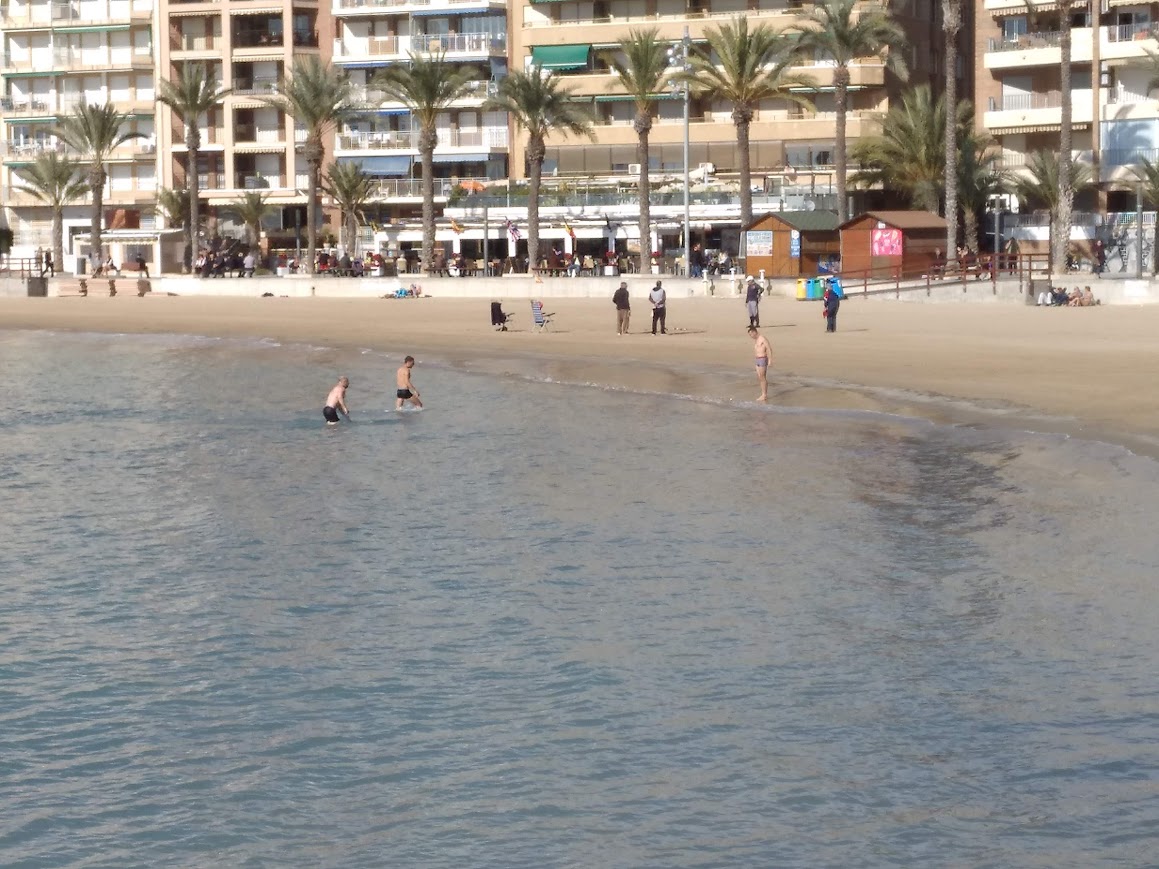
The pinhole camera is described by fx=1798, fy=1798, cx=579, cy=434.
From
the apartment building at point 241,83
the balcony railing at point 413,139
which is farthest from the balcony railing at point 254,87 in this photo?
the balcony railing at point 413,139

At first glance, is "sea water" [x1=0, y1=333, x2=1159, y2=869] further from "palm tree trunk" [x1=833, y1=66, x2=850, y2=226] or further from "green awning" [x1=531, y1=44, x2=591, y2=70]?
"green awning" [x1=531, y1=44, x2=591, y2=70]

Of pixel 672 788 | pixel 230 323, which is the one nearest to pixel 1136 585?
pixel 672 788

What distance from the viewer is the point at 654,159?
7819 cm

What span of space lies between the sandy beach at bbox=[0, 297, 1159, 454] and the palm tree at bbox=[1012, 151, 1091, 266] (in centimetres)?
1557

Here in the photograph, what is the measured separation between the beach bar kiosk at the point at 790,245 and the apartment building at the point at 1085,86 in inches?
506

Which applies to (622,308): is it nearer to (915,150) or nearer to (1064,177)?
(1064,177)

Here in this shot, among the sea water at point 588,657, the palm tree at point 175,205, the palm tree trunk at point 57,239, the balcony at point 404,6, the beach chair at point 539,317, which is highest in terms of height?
the balcony at point 404,6

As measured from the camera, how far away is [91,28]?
303 ft

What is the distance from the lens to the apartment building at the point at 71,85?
91750 mm

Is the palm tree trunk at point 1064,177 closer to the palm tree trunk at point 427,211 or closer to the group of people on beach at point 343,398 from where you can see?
the palm tree trunk at point 427,211

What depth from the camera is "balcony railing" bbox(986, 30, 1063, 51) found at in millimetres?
67062

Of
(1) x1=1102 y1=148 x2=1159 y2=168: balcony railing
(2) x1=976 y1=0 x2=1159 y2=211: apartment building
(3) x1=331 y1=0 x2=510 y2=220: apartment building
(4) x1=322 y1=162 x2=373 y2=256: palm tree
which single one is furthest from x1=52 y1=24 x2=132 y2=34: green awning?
(1) x1=1102 y1=148 x2=1159 y2=168: balcony railing

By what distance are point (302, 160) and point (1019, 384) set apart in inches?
2439

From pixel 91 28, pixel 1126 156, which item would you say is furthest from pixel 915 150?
pixel 91 28
